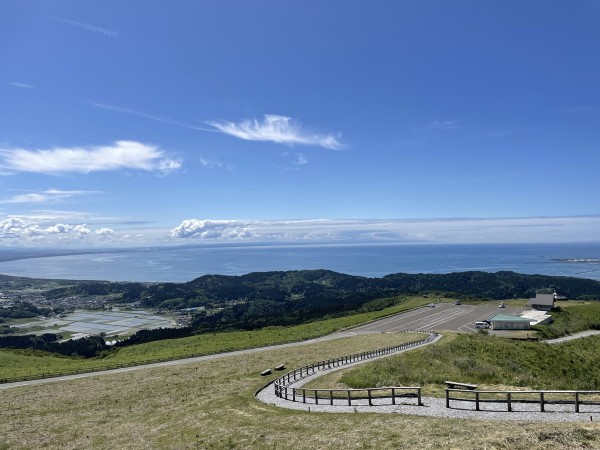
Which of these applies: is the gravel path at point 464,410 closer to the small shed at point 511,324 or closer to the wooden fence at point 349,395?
the wooden fence at point 349,395

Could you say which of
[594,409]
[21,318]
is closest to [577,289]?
[594,409]

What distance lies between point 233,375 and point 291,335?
32709 mm

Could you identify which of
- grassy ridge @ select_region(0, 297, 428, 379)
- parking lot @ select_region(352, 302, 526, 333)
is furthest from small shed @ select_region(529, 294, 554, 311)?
grassy ridge @ select_region(0, 297, 428, 379)

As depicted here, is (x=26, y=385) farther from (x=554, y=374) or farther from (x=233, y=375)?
(x=554, y=374)

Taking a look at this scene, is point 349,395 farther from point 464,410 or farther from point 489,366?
point 489,366

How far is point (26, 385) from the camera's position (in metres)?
35.6

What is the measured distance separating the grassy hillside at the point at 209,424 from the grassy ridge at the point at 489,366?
872 centimetres

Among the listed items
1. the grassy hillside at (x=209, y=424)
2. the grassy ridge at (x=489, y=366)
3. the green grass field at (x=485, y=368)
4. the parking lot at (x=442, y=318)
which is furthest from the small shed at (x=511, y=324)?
the grassy hillside at (x=209, y=424)

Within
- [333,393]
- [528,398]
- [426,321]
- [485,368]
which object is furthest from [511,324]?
[333,393]

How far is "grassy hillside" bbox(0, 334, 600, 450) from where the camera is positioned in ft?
42.9

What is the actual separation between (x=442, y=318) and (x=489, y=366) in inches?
1727

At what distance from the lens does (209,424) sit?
1916 centimetres

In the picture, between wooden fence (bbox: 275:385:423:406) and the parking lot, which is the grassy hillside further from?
the parking lot

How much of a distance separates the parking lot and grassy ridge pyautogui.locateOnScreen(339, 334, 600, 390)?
62.7 ft
